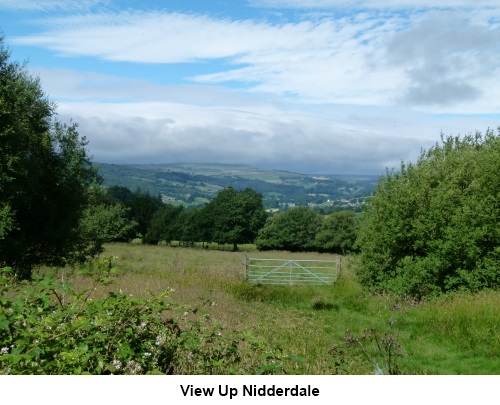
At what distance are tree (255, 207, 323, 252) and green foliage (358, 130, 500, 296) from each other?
52.4 m

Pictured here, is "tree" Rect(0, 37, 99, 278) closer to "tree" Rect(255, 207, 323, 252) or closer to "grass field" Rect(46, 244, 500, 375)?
"grass field" Rect(46, 244, 500, 375)

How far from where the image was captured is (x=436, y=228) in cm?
1912

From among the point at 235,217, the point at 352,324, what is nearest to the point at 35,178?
the point at 352,324

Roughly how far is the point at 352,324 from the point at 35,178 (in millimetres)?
15529

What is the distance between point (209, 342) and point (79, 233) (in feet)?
76.2

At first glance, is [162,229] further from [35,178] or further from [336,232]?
[35,178]

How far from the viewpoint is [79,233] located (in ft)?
88.1

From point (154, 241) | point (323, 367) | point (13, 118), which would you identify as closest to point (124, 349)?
point (323, 367)

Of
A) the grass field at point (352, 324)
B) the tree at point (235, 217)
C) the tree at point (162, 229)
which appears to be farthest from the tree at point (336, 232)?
the grass field at point (352, 324)

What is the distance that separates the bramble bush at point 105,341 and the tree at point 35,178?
16596 millimetres

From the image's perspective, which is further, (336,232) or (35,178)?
(336,232)

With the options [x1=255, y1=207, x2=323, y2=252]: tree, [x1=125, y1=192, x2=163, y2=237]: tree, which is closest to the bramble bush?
[x1=255, y1=207, x2=323, y2=252]: tree

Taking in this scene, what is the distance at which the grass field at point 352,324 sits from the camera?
6.59 meters

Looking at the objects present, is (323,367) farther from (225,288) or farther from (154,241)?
(154,241)
